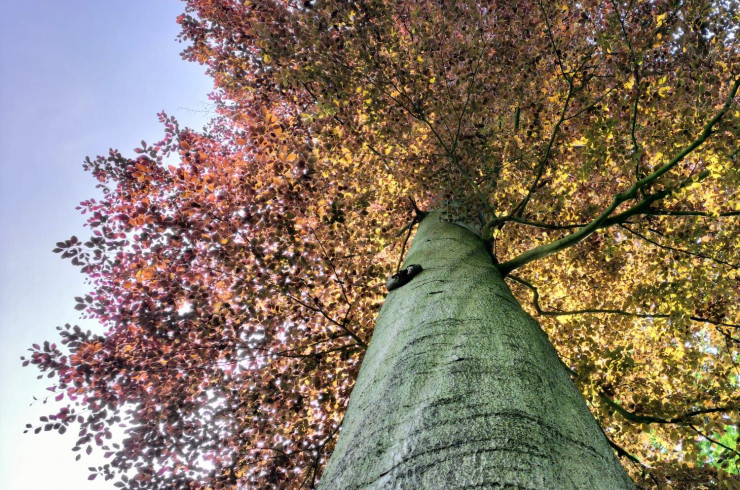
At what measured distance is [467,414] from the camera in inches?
41.7

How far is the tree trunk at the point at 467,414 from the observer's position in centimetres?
91

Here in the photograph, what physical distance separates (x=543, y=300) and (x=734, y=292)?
2.62 meters

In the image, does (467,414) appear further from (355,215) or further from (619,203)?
(355,215)

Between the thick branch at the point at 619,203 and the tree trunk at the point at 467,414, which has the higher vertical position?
the thick branch at the point at 619,203

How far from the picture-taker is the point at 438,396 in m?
1.16

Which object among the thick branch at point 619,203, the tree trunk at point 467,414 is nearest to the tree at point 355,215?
the thick branch at point 619,203

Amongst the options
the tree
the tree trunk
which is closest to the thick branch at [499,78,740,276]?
the tree

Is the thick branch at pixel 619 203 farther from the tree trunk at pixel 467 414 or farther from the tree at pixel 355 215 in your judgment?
the tree trunk at pixel 467 414

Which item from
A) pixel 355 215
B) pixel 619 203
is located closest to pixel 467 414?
pixel 619 203

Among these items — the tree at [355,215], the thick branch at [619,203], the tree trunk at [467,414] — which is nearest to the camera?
the tree trunk at [467,414]

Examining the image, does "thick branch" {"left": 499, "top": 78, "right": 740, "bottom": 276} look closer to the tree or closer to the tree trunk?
the tree

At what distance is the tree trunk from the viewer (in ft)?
2.97

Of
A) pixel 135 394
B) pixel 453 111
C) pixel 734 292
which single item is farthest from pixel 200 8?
pixel 734 292

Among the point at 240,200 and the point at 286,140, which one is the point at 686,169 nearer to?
the point at 286,140
